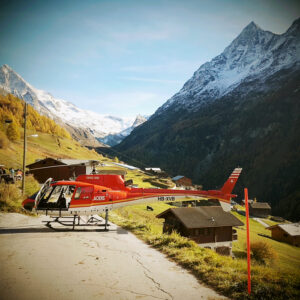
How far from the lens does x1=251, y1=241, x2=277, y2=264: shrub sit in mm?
37125

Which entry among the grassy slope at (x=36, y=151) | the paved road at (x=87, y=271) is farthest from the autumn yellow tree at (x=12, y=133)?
the paved road at (x=87, y=271)

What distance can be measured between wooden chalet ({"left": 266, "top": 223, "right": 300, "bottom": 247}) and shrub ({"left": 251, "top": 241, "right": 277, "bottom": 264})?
23148 mm

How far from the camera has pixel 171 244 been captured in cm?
1055

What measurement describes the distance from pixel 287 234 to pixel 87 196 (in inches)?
2375

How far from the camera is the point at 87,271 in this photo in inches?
295

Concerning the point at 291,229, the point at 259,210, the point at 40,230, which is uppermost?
the point at 40,230

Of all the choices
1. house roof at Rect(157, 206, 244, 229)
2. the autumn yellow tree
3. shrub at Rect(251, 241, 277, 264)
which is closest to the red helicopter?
house roof at Rect(157, 206, 244, 229)

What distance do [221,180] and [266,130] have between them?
6344cm

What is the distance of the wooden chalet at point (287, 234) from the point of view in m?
56.3

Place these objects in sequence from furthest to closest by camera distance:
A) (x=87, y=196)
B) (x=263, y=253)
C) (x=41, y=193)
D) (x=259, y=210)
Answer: (x=259, y=210) < (x=263, y=253) < (x=87, y=196) < (x=41, y=193)

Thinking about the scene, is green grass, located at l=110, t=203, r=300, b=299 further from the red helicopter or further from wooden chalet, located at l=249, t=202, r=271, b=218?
wooden chalet, located at l=249, t=202, r=271, b=218

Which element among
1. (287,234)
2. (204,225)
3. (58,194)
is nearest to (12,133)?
(204,225)

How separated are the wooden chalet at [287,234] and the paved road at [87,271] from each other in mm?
59887

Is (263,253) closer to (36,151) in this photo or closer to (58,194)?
(58,194)
